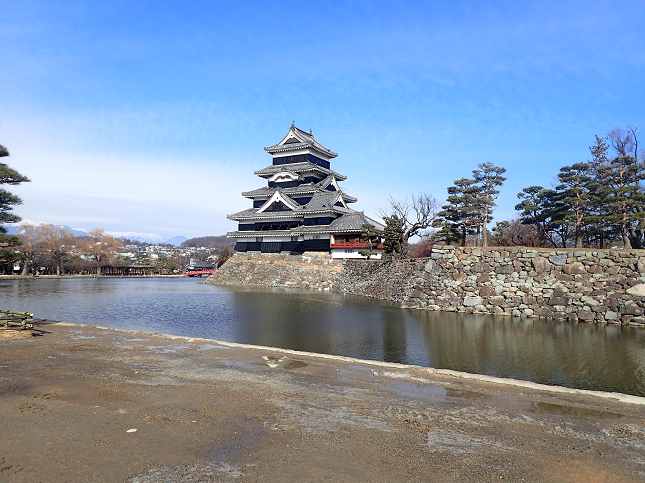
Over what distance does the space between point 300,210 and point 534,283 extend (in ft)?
78.2

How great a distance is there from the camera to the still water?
944 centimetres

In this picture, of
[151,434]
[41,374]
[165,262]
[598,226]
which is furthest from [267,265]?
[165,262]

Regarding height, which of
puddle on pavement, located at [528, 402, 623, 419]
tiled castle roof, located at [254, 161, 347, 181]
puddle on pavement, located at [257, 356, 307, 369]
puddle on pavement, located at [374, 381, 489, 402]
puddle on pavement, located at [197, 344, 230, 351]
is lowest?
puddle on pavement, located at [528, 402, 623, 419]

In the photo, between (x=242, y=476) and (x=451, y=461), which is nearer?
(x=242, y=476)

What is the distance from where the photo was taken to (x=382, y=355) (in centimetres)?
1058

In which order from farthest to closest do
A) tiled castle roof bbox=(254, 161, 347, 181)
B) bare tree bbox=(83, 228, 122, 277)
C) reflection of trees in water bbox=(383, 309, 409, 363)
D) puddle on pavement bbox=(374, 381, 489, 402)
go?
bare tree bbox=(83, 228, 122, 277) < tiled castle roof bbox=(254, 161, 347, 181) < reflection of trees in water bbox=(383, 309, 409, 363) < puddle on pavement bbox=(374, 381, 489, 402)

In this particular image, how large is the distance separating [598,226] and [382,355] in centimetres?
2292

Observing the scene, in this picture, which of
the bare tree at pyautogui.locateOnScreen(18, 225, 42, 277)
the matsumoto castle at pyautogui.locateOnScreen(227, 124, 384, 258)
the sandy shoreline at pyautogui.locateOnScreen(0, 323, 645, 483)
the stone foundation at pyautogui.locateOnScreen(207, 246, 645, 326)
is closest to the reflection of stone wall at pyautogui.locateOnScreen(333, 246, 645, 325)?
the stone foundation at pyautogui.locateOnScreen(207, 246, 645, 326)

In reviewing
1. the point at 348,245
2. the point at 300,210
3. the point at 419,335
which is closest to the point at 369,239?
the point at 348,245

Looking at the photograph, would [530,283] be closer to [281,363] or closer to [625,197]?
[625,197]

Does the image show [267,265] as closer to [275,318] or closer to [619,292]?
[275,318]

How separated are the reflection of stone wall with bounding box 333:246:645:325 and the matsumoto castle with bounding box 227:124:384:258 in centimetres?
1317

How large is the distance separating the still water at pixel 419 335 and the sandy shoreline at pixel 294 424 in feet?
6.31

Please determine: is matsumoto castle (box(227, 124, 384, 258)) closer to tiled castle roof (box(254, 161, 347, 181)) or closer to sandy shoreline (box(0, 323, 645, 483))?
tiled castle roof (box(254, 161, 347, 181))
